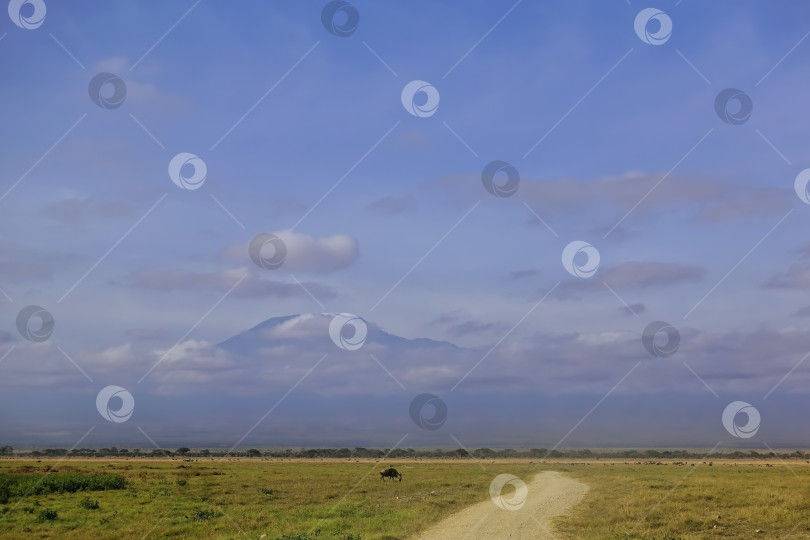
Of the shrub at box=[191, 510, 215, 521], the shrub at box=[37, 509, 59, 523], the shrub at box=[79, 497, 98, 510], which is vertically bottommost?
the shrub at box=[191, 510, 215, 521]

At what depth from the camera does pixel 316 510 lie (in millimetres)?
31672

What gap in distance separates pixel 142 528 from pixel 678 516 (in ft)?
71.2

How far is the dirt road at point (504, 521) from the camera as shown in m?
22.8

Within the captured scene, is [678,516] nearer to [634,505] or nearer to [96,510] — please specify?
[634,505]

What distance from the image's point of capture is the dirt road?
22.8m

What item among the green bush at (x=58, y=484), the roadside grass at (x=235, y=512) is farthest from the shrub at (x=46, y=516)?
the green bush at (x=58, y=484)

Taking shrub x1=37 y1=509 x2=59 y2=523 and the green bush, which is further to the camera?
the green bush

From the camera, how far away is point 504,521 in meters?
26.1

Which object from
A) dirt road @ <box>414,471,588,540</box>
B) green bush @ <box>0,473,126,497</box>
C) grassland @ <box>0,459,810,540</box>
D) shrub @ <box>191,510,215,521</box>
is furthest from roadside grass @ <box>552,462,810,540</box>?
green bush @ <box>0,473,126,497</box>

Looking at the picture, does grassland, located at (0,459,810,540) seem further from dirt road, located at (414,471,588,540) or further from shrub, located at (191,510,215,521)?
dirt road, located at (414,471,588,540)

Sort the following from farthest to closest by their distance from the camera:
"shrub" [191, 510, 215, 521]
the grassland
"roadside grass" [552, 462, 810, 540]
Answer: "shrub" [191, 510, 215, 521], the grassland, "roadside grass" [552, 462, 810, 540]

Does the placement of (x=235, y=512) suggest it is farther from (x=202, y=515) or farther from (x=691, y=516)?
(x=691, y=516)

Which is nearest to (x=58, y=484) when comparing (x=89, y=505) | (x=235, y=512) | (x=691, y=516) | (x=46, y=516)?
(x=89, y=505)

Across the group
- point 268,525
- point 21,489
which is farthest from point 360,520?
point 21,489
